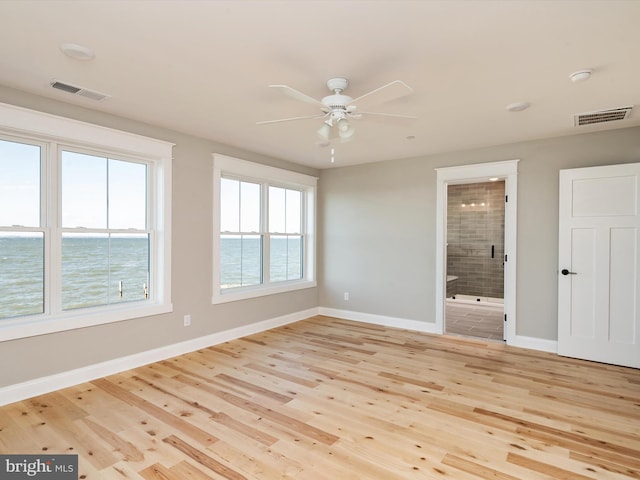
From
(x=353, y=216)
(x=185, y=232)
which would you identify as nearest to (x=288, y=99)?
(x=185, y=232)

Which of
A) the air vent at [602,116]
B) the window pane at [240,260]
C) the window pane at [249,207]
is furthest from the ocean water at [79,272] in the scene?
the air vent at [602,116]

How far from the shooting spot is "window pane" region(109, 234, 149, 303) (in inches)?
144

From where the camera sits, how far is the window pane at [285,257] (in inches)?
219

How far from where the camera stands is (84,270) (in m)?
3.42

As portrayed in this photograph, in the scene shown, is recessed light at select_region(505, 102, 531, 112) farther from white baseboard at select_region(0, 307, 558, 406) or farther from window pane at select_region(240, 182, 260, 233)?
window pane at select_region(240, 182, 260, 233)

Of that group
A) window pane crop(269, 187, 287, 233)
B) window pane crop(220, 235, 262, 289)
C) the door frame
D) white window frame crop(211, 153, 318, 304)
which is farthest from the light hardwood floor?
window pane crop(269, 187, 287, 233)

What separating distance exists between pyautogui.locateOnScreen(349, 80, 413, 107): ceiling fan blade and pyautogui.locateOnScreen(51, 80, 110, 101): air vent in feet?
7.23

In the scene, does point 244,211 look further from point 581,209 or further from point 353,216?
point 581,209

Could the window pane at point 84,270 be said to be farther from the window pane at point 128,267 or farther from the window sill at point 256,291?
the window sill at point 256,291

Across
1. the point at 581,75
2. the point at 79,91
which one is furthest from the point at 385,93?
the point at 79,91

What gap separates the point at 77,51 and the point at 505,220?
4.84m

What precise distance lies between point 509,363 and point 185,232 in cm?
399

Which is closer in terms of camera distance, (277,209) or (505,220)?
(505,220)

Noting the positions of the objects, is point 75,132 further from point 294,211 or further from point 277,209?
point 294,211
